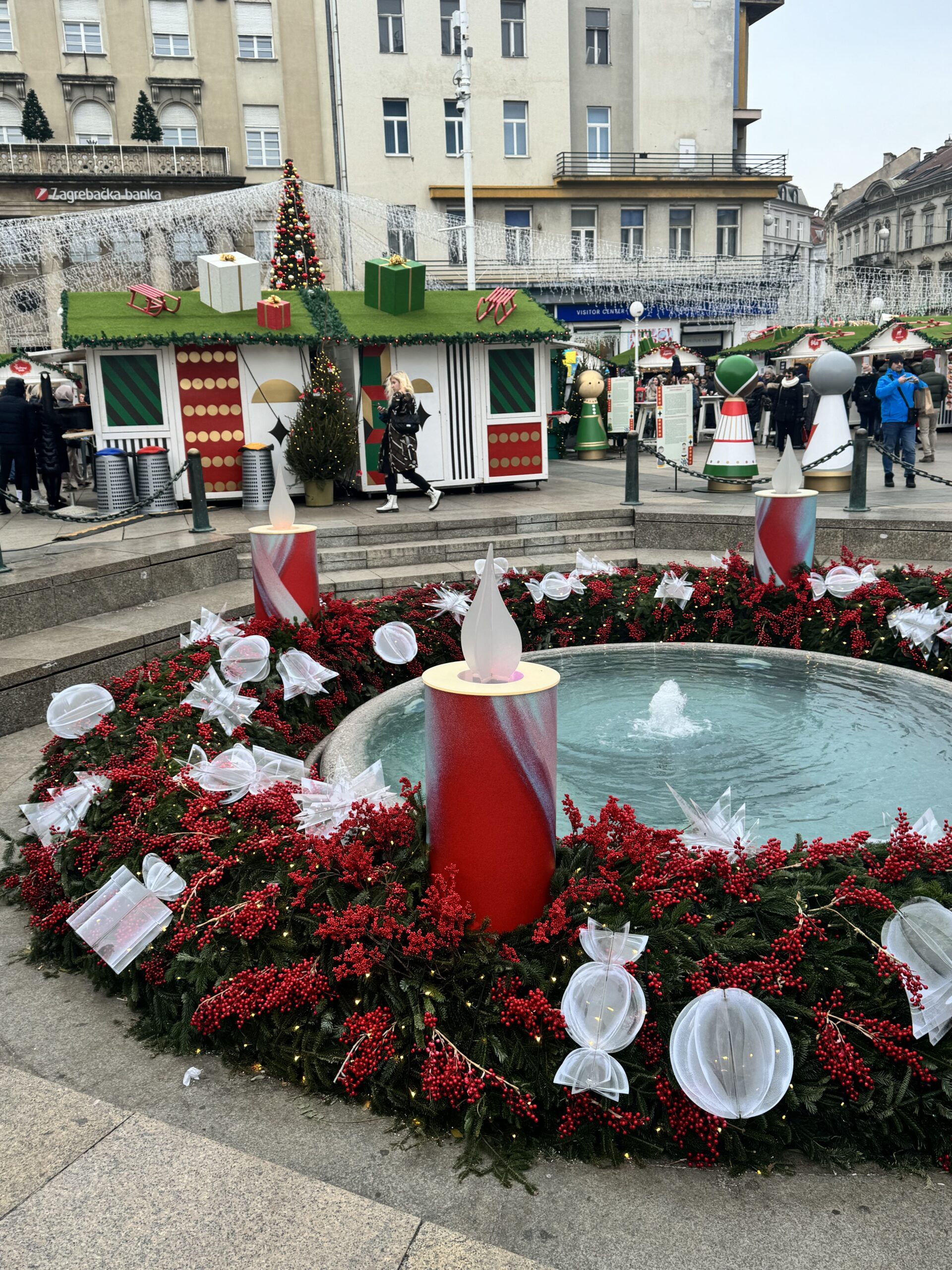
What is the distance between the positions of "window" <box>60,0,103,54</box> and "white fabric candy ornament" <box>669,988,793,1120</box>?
4135cm

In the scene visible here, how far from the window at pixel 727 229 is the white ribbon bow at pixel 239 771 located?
4022cm

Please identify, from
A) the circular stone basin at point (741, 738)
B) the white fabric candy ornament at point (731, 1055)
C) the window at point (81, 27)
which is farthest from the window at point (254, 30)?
the white fabric candy ornament at point (731, 1055)

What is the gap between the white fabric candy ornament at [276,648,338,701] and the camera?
18.9 ft

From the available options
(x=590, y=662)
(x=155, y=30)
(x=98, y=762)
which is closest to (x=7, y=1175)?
(x=98, y=762)

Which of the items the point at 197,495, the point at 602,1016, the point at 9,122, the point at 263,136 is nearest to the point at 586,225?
the point at 263,136

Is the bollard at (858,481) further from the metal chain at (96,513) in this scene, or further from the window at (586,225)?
the window at (586,225)

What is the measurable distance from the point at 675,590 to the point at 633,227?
35.6m

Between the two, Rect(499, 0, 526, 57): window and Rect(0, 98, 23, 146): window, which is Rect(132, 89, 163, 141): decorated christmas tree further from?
Rect(499, 0, 526, 57): window

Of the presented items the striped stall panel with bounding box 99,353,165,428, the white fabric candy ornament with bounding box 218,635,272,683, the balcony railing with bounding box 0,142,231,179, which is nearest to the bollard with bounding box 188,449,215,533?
the striped stall panel with bounding box 99,353,165,428

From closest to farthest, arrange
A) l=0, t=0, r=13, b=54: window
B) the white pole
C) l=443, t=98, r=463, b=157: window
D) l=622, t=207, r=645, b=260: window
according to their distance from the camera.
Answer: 1. the white pole
2. l=0, t=0, r=13, b=54: window
3. l=443, t=98, r=463, b=157: window
4. l=622, t=207, r=645, b=260: window

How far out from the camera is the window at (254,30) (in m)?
35.2

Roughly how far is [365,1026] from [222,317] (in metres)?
11.9

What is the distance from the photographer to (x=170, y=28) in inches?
1388

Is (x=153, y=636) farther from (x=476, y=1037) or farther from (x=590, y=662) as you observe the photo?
(x=476, y=1037)
